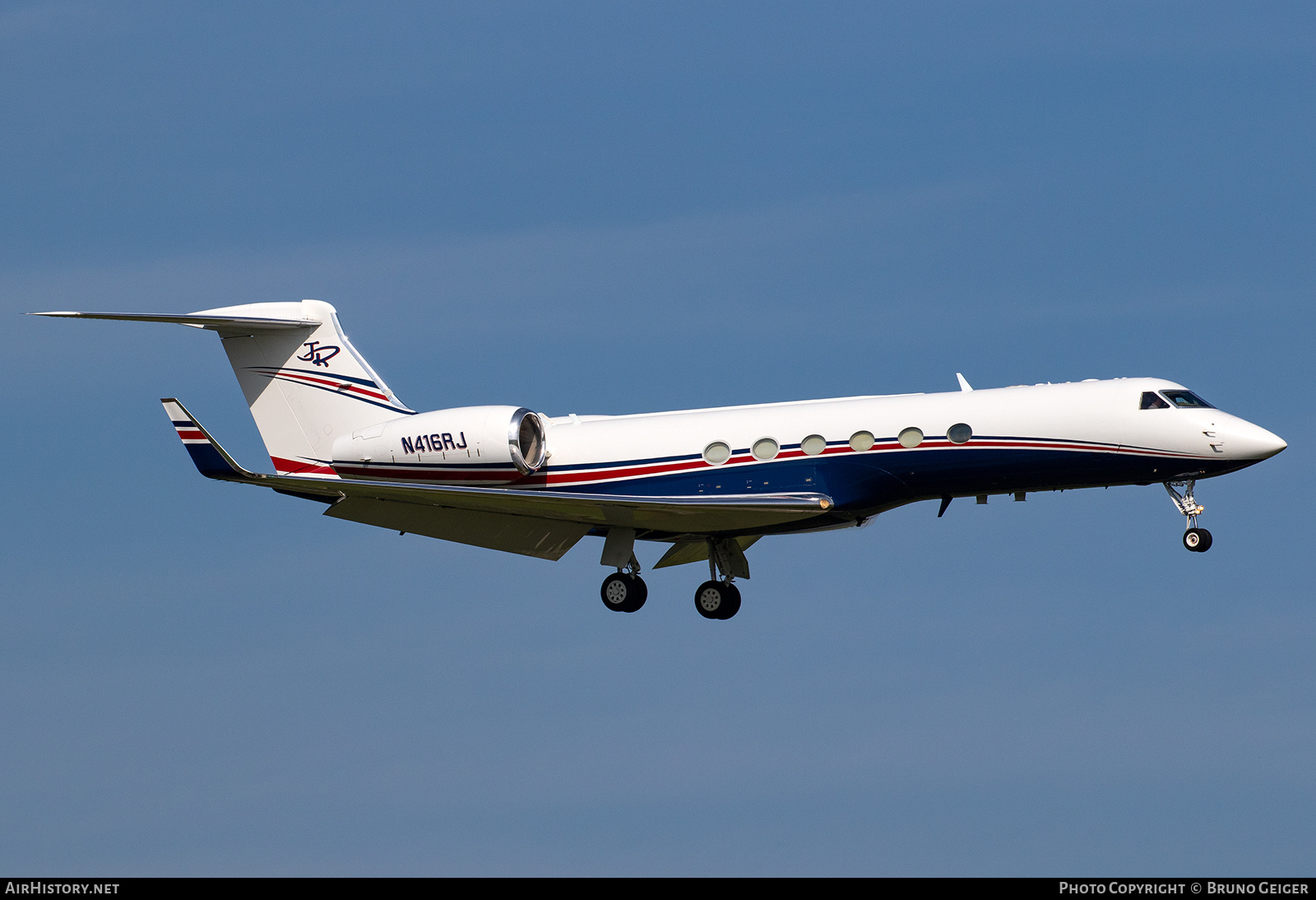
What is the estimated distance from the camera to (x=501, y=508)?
26781 millimetres

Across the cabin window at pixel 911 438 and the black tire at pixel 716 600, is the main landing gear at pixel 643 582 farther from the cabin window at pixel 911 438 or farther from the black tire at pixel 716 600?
the cabin window at pixel 911 438

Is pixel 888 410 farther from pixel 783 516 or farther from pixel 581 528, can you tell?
pixel 581 528

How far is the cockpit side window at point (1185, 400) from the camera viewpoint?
25.1 metres

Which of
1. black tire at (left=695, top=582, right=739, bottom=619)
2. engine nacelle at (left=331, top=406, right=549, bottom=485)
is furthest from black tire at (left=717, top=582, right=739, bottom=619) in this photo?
engine nacelle at (left=331, top=406, right=549, bottom=485)

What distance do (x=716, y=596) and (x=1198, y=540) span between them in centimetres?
783

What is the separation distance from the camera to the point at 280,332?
29703mm

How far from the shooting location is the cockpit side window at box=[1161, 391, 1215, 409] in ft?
82.3

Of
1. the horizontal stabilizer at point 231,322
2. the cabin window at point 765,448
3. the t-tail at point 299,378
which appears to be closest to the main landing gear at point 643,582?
the cabin window at point 765,448

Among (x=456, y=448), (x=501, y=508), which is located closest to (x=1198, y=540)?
(x=501, y=508)

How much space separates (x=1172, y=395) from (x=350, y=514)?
42.9 ft

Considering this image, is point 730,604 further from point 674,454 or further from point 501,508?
point 501,508
